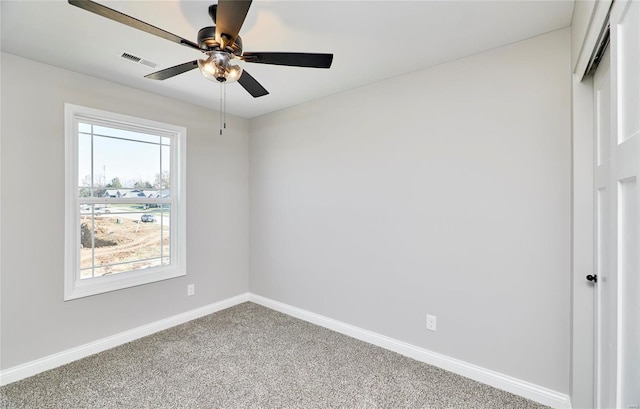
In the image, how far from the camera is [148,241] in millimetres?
3152

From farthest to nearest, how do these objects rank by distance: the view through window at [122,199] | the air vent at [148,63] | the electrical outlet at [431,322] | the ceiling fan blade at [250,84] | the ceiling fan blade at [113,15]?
1. the view through window at [122,199]
2. the electrical outlet at [431,322]
3. the air vent at [148,63]
4. the ceiling fan blade at [250,84]
5. the ceiling fan blade at [113,15]

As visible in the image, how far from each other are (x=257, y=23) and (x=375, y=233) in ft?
6.28

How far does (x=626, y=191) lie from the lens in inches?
38.4

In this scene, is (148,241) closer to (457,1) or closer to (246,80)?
(246,80)

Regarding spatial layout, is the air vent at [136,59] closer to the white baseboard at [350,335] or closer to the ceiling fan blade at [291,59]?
the ceiling fan blade at [291,59]

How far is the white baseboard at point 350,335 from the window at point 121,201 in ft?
1.53

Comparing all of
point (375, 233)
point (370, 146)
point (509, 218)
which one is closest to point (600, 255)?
point (509, 218)

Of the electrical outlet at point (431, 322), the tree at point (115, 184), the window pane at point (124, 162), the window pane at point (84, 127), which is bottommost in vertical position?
the electrical outlet at point (431, 322)

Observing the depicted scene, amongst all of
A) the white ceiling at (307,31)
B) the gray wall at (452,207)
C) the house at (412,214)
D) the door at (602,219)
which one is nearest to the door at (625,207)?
the house at (412,214)

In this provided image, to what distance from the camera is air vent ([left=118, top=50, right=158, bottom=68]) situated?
7.28 feet

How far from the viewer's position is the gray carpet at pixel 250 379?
78.7 inches

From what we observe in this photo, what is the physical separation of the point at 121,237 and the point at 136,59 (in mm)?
1690

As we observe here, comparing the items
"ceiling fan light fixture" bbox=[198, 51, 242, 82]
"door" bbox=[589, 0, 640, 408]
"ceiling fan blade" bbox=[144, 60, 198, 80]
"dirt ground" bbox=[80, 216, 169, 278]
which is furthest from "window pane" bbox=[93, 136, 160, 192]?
"door" bbox=[589, 0, 640, 408]

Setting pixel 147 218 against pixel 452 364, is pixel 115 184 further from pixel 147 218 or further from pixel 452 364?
pixel 452 364
